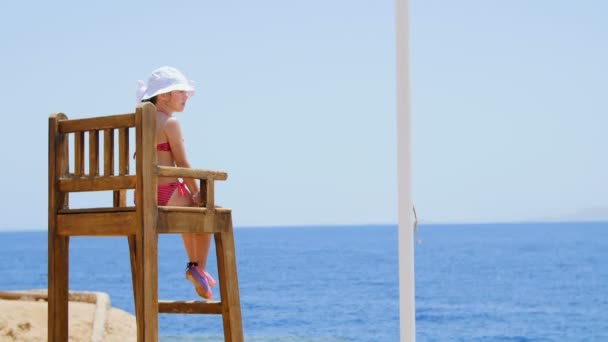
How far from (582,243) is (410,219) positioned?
87.1 meters

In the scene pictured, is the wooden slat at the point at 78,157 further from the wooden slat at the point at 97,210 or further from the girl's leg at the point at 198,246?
the girl's leg at the point at 198,246

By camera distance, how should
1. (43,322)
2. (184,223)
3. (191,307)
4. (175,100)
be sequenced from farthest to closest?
(43,322), (191,307), (175,100), (184,223)


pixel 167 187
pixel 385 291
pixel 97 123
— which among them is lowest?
pixel 385 291

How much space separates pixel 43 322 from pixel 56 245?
21.6ft

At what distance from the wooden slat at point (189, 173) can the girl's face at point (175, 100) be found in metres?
0.40

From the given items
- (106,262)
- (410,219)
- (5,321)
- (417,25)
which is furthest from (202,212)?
(417,25)

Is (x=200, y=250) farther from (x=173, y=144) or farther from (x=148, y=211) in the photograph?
(x=148, y=211)

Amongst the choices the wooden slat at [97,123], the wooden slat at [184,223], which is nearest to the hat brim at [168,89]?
the wooden slat at [97,123]

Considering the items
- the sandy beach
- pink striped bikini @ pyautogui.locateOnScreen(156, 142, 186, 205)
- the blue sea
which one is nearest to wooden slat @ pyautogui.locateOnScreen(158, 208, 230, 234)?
pink striped bikini @ pyautogui.locateOnScreen(156, 142, 186, 205)

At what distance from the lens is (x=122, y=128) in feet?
15.5

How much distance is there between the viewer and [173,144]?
5000mm

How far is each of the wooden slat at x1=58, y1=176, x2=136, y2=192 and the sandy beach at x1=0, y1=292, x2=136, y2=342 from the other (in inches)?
231

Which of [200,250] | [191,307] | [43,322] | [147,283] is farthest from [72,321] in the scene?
[147,283]

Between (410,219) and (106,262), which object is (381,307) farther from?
(410,219)
